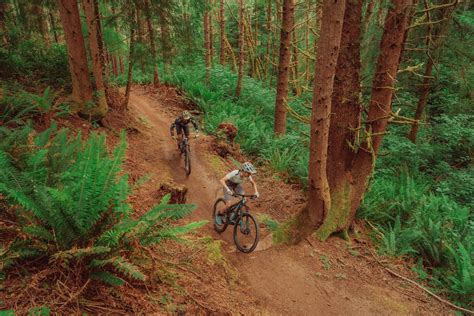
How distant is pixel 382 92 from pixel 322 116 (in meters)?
1.84

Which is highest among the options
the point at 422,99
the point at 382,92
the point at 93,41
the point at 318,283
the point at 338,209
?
the point at 93,41

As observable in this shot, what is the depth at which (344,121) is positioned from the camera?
21.8 feet

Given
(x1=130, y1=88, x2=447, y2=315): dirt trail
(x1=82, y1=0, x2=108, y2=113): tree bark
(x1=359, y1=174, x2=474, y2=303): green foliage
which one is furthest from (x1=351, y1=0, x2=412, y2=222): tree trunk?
(x1=82, y1=0, x2=108, y2=113): tree bark

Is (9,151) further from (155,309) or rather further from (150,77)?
(150,77)

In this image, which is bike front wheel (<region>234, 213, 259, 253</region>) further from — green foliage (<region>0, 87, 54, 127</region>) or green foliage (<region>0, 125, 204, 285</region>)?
green foliage (<region>0, 87, 54, 127</region>)

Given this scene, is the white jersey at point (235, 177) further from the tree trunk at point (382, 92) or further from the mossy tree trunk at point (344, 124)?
the tree trunk at point (382, 92)

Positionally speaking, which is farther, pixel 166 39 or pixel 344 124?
pixel 166 39

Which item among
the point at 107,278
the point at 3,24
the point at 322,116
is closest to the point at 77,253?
the point at 107,278

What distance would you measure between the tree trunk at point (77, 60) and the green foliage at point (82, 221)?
20.6 feet

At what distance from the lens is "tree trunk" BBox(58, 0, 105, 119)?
8148 mm

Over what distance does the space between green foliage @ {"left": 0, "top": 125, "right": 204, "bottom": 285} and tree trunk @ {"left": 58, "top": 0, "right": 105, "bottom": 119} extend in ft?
20.6

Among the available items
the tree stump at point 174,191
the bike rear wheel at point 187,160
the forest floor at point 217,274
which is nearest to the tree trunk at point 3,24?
the forest floor at point 217,274

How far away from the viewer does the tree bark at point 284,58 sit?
11.0 metres

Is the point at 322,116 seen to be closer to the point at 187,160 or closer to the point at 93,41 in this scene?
the point at 187,160
